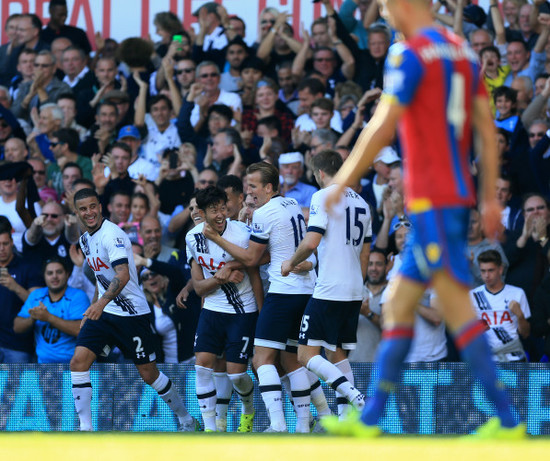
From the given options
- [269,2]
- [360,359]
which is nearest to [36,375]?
[360,359]

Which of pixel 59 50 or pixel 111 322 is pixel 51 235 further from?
pixel 59 50

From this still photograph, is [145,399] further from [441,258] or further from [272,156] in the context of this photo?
[441,258]

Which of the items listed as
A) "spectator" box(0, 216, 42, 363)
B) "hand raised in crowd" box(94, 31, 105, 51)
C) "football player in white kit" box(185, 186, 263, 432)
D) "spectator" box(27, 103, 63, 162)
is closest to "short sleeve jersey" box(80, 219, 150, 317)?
"football player in white kit" box(185, 186, 263, 432)

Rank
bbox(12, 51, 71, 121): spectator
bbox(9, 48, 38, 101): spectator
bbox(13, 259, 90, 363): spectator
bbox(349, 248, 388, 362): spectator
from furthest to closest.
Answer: bbox(9, 48, 38, 101): spectator → bbox(12, 51, 71, 121): spectator → bbox(13, 259, 90, 363): spectator → bbox(349, 248, 388, 362): spectator

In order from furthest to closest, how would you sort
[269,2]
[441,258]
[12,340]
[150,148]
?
[269,2] < [150,148] < [12,340] < [441,258]

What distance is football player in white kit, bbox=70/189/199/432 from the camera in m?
9.12

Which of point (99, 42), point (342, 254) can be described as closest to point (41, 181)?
point (99, 42)

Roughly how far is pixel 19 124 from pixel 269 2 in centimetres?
390

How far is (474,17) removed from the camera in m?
13.3

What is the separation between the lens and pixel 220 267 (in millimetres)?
8945

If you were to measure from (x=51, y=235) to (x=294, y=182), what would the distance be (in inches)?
111

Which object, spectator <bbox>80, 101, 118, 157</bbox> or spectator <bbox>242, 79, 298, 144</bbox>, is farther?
spectator <bbox>80, 101, 118, 157</bbox>

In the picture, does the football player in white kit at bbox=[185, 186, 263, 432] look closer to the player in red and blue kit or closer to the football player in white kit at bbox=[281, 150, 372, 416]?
the football player in white kit at bbox=[281, 150, 372, 416]

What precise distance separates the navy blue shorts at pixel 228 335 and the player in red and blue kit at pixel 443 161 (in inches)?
150
